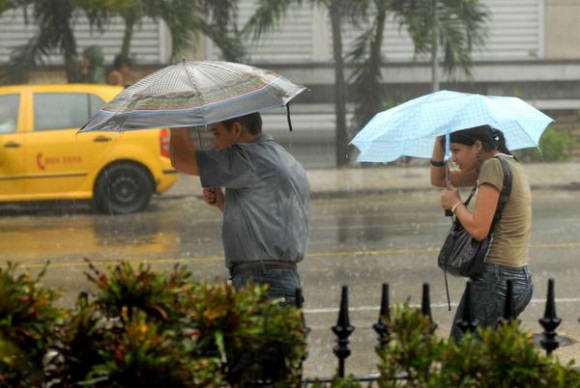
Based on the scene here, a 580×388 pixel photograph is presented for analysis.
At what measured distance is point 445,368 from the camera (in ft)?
11.5

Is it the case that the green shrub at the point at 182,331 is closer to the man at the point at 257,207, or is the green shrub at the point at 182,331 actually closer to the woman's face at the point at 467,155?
the man at the point at 257,207

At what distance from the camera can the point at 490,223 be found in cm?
522

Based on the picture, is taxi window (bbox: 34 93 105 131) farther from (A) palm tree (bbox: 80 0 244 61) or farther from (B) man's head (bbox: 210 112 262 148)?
(B) man's head (bbox: 210 112 262 148)

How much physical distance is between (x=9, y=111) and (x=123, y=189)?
1.74m

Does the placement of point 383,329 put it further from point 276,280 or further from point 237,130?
point 237,130

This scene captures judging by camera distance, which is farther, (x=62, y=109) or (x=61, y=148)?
(x=62, y=109)

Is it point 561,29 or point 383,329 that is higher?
point 383,329

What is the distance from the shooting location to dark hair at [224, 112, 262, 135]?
16.8 feet

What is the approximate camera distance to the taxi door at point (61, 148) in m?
15.4

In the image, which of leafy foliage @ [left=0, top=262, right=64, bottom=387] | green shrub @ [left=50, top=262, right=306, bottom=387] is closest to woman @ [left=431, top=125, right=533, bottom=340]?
green shrub @ [left=50, top=262, right=306, bottom=387]

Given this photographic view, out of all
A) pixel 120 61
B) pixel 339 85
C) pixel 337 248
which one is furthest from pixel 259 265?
pixel 339 85

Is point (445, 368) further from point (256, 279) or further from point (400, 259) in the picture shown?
point (400, 259)

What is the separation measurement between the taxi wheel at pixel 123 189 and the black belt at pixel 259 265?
10.9 meters

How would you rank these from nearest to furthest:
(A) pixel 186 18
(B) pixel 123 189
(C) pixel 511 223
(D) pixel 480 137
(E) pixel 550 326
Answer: (E) pixel 550 326 → (C) pixel 511 223 → (D) pixel 480 137 → (B) pixel 123 189 → (A) pixel 186 18
